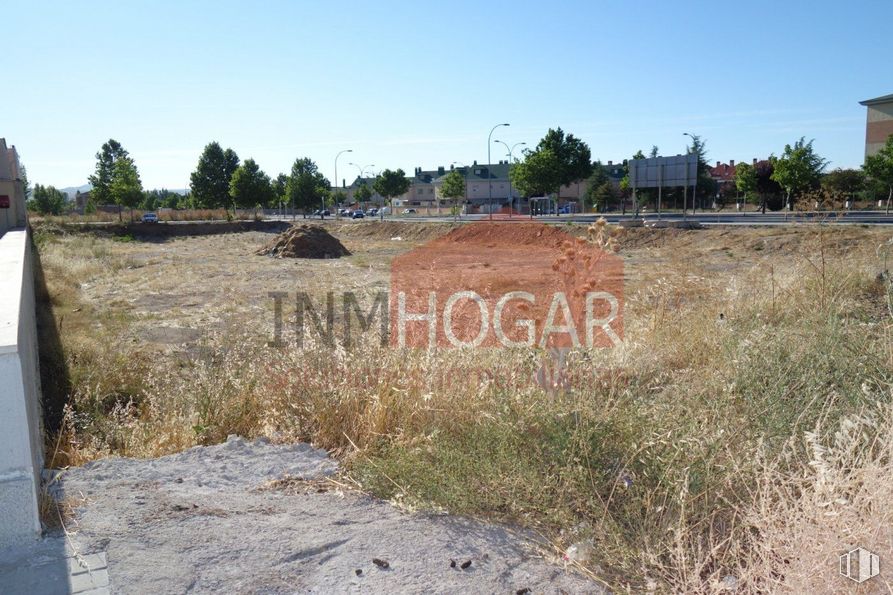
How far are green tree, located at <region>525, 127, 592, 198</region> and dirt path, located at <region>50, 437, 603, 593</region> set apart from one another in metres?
58.8

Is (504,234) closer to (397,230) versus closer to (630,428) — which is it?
(397,230)

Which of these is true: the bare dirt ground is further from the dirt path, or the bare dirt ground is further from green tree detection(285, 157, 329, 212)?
green tree detection(285, 157, 329, 212)

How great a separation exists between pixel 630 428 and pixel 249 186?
60.5 metres

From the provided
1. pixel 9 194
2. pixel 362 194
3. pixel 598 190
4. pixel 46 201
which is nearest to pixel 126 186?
pixel 46 201

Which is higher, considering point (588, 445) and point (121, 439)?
point (588, 445)

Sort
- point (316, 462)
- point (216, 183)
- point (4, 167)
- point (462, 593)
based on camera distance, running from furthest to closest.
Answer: point (216, 183) < point (4, 167) < point (316, 462) < point (462, 593)

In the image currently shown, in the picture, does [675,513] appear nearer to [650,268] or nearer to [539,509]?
[539,509]

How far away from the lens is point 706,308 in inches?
312

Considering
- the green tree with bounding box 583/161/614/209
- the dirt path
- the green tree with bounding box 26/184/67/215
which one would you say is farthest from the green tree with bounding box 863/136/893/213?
the green tree with bounding box 26/184/67/215

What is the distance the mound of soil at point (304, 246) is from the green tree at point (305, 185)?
4215cm

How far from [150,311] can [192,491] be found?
40.5ft

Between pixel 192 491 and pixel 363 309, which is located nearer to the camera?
pixel 192 491

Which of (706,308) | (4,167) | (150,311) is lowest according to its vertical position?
(150,311)

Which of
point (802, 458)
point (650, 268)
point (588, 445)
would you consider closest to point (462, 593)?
point (588, 445)
